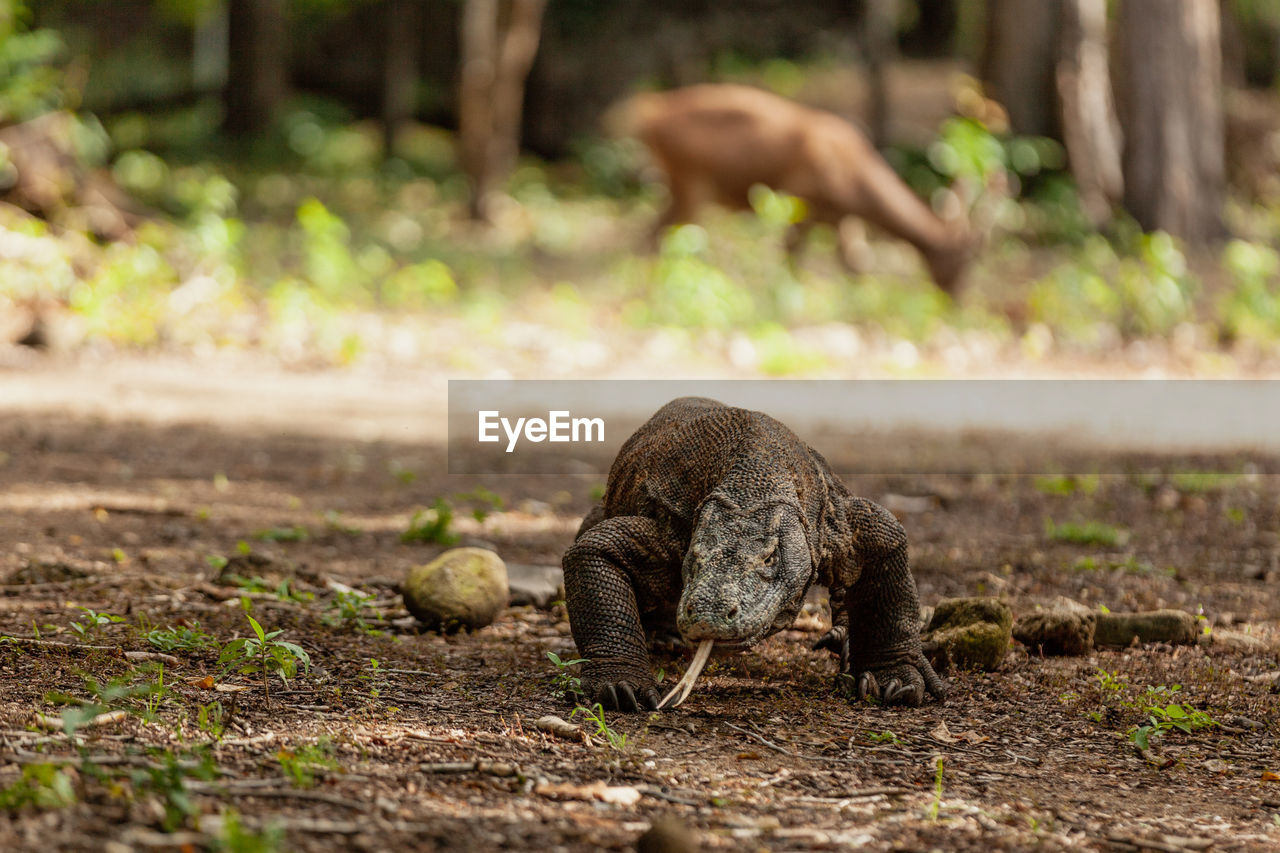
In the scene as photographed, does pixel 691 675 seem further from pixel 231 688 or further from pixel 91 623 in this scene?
pixel 91 623

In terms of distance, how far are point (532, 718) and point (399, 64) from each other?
65.8ft

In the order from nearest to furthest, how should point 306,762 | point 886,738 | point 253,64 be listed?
point 306,762 → point 886,738 → point 253,64

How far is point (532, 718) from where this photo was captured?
3.23m

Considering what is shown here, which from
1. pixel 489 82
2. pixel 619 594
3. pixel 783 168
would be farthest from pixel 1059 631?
pixel 489 82

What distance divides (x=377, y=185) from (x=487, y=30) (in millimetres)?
3702

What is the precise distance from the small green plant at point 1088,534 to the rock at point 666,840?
3.80m

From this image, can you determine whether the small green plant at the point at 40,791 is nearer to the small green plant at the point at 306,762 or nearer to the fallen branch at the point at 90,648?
the small green plant at the point at 306,762

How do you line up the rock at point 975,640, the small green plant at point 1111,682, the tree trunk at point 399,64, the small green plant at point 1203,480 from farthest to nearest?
the tree trunk at point 399,64 < the small green plant at point 1203,480 < the rock at point 975,640 < the small green plant at point 1111,682

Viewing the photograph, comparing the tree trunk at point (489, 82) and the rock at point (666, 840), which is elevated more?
the tree trunk at point (489, 82)

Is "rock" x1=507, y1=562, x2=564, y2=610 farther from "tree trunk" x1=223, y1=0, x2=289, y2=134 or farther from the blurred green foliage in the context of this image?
"tree trunk" x1=223, y1=0, x2=289, y2=134

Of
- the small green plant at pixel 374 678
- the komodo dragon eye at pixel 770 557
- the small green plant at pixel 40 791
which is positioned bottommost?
the small green plant at pixel 374 678

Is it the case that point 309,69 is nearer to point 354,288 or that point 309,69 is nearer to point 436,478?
point 354,288

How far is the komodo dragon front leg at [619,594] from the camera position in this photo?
340 centimetres

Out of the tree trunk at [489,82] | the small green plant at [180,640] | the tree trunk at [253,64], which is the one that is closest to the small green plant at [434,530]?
the small green plant at [180,640]
